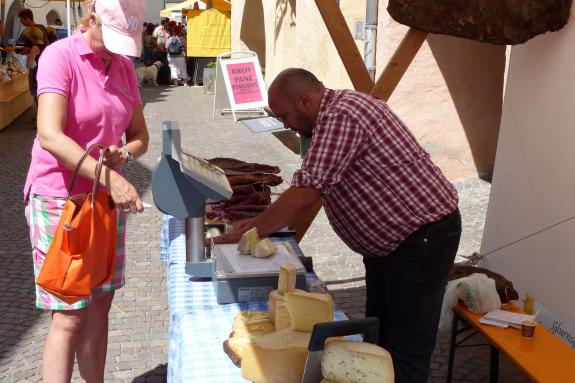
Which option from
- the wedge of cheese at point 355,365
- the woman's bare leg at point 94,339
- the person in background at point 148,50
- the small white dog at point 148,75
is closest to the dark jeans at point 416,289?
the wedge of cheese at point 355,365

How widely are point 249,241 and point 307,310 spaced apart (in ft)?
2.23

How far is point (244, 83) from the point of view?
11953mm

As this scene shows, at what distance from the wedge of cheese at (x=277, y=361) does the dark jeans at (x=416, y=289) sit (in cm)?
86

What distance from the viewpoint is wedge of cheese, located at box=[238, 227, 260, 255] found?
8.46ft

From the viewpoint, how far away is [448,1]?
4160 mm

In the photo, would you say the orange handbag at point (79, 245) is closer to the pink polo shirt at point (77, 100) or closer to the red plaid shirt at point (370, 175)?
the pink polo shirt at point (77, 100)

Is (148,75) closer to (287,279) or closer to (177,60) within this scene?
(177,60)

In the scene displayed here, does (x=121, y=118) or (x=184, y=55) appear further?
(x=184, y=55)

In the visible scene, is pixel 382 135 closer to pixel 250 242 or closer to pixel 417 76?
pixel 250 242

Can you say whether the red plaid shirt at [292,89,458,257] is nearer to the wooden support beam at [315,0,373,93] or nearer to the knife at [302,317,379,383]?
the knife at [302,317,379,383]

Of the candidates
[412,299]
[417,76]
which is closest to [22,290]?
[412,299]

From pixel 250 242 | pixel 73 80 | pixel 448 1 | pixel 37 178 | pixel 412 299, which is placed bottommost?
pixel 412 299

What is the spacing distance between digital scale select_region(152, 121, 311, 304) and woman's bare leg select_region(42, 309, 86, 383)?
0.54 metres

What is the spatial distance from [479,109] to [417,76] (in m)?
0.86
